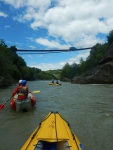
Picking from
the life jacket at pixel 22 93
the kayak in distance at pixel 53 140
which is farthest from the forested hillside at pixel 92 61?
the kayak in distance at pixel 53 140

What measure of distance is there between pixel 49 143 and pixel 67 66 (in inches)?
4235

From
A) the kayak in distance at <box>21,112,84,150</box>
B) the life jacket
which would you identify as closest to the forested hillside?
the life jacket

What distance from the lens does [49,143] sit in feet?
17.6

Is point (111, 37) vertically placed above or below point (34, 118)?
above

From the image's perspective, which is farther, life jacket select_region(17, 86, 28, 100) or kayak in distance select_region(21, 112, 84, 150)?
life jacket select_region(17, 86, 28, 100)

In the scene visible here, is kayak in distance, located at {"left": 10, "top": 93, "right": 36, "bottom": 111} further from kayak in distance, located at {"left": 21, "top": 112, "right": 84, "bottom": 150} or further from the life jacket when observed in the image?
kayak in distance, located at {"left": 21, "top": 112, "right": 84, "bottom": 150}

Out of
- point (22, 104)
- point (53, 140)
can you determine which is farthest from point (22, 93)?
point (53, 140)

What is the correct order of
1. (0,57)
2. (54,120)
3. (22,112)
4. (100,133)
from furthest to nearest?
(0,57), (22,112), (100,133), (54,120)

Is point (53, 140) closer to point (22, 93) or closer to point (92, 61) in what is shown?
point (22, 93)

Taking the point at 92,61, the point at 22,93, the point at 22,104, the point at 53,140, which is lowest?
the point at 53,140

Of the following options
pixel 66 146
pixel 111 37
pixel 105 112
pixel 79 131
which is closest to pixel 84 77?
pixel 111 37

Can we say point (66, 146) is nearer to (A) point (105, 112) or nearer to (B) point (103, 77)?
(A) point (105, 112)

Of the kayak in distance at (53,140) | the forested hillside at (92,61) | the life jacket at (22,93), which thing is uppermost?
the forested hillside at (92,61)

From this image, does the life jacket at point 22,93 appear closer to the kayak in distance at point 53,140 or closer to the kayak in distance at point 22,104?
the kayak in distance at point 22,104
